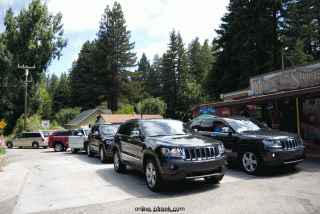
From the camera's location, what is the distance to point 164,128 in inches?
282

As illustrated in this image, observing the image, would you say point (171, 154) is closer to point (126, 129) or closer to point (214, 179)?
point (214, 179)

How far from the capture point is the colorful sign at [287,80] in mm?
13516

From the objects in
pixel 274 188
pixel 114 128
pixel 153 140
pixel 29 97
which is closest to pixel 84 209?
pixel 153 140

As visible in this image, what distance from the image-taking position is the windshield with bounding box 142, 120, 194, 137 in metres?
6.93

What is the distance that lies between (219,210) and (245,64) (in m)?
27.7

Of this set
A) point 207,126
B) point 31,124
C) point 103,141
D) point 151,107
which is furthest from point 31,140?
point 151,107

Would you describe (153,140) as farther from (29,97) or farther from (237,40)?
(29,97)

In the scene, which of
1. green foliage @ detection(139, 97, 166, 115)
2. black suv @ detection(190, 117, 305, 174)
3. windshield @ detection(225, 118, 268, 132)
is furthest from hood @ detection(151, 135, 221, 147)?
green foliage @ detection(139, 97, 166, 115)

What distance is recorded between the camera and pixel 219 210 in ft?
15.1

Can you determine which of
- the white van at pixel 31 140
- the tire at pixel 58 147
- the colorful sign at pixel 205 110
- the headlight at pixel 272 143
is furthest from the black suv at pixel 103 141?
the white van at pixel 31 140

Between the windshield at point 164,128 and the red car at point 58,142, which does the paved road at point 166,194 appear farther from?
the red car at point 58,142

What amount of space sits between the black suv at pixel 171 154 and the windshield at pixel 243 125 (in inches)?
87.1

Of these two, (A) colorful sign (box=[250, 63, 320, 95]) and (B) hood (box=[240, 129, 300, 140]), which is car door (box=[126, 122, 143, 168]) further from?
(A) colorful sign (box=[250, 63, 320, 95])

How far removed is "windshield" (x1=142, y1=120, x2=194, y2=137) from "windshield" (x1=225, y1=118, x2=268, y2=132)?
7.04 ft
